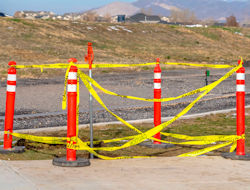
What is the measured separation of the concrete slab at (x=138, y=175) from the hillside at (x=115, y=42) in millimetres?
27871

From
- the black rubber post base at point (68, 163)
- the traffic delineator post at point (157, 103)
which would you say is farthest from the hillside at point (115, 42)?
the black rubber post base at point (68, 163)

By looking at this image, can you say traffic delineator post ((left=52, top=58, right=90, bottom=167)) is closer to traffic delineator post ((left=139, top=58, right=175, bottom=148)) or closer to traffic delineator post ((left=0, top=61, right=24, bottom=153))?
traffic delineator post ((left=0, top=61, right=24, bottom=153))

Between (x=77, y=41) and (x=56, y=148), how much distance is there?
43.2 m

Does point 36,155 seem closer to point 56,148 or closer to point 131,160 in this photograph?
point 56,148

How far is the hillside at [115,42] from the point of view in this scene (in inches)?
1684

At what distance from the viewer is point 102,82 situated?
25375 millimetres

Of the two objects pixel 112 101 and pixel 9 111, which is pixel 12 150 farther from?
pixel 112 101

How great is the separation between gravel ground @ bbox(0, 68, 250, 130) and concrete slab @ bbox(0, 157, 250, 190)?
17.0ft

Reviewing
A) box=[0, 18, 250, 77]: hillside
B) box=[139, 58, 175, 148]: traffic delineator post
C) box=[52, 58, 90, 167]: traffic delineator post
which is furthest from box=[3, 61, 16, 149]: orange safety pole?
box=[0, 18, 250, 77]: hillside

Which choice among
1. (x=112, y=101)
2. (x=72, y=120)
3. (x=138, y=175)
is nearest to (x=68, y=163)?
(x=72, y=120)

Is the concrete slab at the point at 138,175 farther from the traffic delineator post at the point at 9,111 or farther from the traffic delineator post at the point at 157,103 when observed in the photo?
the traffic delineator post at the point at 157,103

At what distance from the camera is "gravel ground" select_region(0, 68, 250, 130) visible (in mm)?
13383

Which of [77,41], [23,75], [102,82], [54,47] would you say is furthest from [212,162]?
[77,41]

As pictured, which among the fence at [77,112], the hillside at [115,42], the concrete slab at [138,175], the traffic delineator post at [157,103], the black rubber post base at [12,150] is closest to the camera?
the concrete slab at [138,175]
